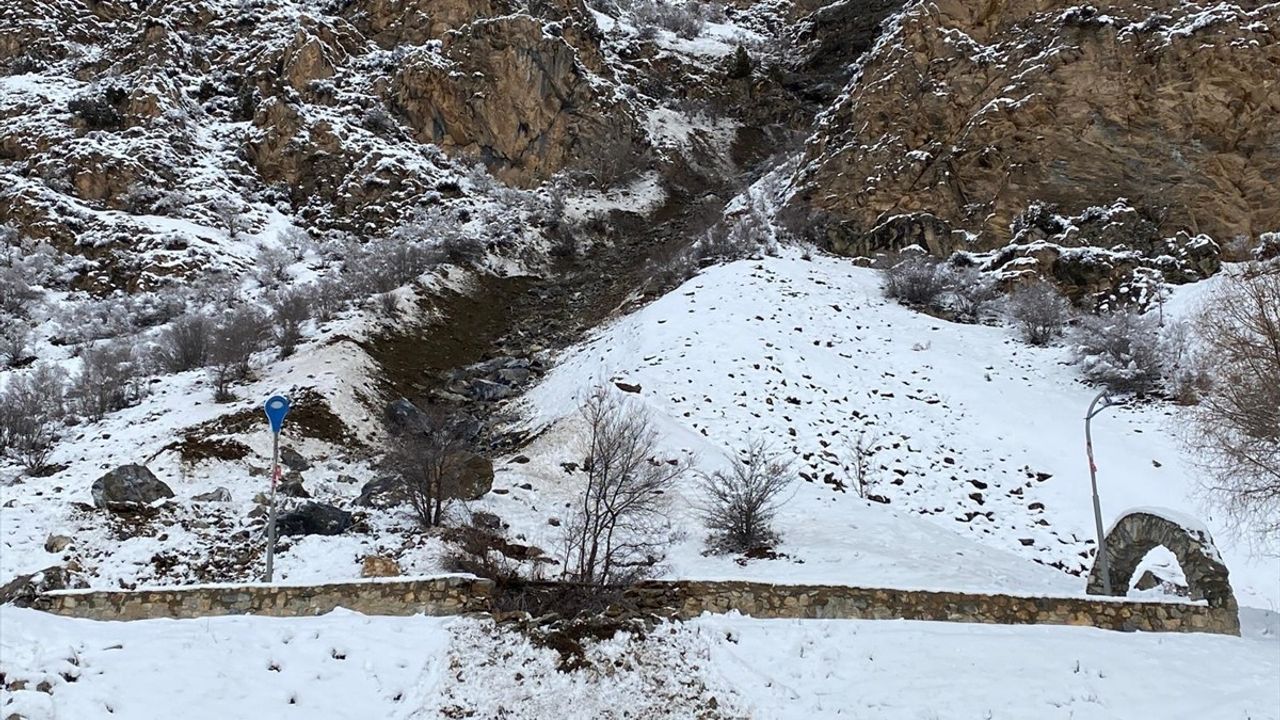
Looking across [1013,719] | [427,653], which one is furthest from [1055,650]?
[427,653]

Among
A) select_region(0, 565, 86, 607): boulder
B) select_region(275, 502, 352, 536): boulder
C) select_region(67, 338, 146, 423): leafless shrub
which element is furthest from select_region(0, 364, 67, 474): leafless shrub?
select_region(275, 502, 352, 536): boulder

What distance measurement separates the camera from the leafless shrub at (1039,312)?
2733cm

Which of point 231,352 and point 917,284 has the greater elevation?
point 917,284

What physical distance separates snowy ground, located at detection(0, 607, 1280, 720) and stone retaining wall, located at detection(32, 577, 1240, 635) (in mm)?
311

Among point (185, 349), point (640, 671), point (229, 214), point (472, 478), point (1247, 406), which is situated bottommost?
point (640, 671)

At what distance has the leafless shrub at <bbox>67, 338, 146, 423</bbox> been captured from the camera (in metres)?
21.6

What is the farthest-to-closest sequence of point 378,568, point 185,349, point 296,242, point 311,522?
point 296,242
point 185,349
point 311,522
point 378,568

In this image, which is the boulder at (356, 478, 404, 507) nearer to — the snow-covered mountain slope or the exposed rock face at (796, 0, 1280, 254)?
the snow-covered mountain slope

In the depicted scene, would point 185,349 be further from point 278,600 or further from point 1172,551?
point 1172,551

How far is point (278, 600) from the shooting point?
958 centimetres

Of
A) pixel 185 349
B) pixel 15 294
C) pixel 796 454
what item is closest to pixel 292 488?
pixel 185 349

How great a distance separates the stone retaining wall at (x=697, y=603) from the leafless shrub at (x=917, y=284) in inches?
856

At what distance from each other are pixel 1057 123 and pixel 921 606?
3229 cm

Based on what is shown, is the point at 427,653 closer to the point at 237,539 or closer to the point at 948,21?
the point at 237,539
